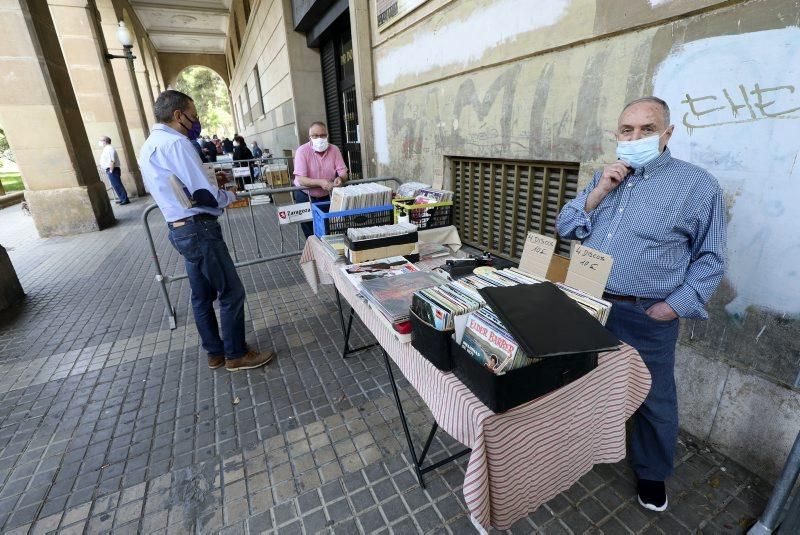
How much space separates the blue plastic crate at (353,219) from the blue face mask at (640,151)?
1.75 metres

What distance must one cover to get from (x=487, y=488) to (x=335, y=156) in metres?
4.45

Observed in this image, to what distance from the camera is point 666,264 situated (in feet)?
5.77

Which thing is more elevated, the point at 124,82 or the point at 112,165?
the point at 124,82

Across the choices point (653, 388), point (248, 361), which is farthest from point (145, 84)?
point (653, 388)

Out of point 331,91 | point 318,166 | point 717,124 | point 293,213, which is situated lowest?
point 293,213

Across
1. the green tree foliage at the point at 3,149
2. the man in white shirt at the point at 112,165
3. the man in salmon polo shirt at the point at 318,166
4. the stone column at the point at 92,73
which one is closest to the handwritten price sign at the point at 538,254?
the man in salmon polo shirt at the point at 318,166

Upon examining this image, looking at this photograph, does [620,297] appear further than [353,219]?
No

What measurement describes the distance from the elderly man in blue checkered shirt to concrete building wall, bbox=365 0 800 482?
2.00 feet

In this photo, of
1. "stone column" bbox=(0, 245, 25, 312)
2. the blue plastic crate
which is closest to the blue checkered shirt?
the blue plastic crate

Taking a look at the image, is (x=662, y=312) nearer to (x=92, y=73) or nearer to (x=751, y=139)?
(x=751, y=139)

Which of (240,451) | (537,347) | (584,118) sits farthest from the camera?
(584,118)

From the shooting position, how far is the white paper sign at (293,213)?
13.3ft

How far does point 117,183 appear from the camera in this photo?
12.0 metres

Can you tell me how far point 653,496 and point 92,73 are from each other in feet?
53.3
